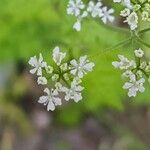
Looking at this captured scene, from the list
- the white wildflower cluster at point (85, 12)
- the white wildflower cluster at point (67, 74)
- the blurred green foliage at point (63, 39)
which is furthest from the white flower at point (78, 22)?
the white wildflower cluster at point (67, 74)

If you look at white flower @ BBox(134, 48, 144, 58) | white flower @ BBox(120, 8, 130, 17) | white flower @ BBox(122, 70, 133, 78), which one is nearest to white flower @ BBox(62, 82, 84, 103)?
white flower @ BBox(122, 70, 133, 78)

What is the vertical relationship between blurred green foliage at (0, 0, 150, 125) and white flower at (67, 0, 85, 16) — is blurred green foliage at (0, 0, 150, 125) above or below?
above

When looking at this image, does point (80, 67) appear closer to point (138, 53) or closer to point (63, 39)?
point (138, 53)

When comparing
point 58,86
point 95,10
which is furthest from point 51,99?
point 95,10

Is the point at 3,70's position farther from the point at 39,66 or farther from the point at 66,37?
the point at 39,66

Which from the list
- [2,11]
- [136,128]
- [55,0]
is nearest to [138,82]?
[55,0]

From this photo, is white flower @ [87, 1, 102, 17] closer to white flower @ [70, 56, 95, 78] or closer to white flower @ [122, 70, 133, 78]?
white flower @ [70, 56, 95, 78]
